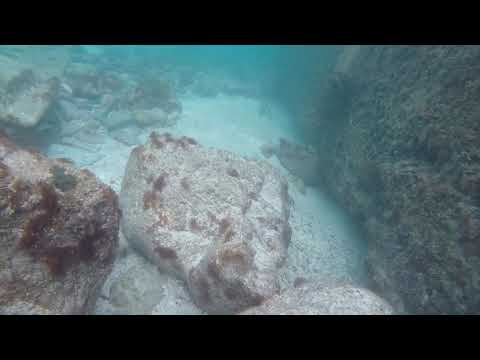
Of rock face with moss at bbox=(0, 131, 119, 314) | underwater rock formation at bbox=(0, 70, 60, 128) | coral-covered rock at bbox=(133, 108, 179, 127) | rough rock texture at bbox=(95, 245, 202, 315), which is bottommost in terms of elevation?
rough rock texture at bbox=(95, 245, 202, 315)

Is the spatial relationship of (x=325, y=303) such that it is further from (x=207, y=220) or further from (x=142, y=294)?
(x=142, y=294)

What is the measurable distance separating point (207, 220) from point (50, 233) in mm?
2760

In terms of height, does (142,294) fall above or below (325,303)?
below

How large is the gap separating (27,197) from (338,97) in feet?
33.5

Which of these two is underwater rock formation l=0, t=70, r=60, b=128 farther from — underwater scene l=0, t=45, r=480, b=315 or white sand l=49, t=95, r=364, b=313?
white sand l=49, t=95, r=364, b=313

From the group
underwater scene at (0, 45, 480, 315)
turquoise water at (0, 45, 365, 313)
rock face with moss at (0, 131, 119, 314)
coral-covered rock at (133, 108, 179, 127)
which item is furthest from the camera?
coral-covered rock at (133, 108, 179, 127)

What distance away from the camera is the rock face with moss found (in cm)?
299

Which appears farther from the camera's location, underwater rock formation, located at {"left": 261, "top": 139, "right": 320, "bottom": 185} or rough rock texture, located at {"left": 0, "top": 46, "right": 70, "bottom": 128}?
underwater rock formation, located at {"left": 261, "top": 139, "right": 320, "bottom": 185}

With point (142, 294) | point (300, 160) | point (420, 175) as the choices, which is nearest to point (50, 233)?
point (142, 294)

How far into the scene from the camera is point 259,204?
6.46 metres

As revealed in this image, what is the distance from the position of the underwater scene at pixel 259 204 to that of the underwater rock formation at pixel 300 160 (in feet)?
0.17

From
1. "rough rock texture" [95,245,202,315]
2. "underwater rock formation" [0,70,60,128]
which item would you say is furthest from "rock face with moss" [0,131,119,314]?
"underwater rock formation" [0,70,60,128]

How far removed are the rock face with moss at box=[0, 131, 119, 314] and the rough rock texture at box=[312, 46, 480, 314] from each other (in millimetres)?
5583
